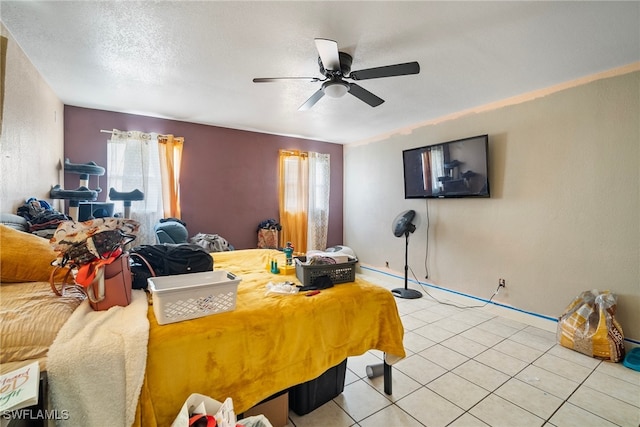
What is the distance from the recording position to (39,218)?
197 centimetres

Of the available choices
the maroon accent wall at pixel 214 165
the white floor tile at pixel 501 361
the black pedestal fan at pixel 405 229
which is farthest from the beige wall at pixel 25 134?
the black pedestal fan at pixel 405 229

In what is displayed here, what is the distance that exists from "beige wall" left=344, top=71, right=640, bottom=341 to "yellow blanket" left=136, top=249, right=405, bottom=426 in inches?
85.9

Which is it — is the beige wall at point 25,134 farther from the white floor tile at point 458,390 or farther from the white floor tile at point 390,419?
the white floor tile at point 458,390

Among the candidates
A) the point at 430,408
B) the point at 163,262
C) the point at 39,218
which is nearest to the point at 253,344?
the point at 163,262

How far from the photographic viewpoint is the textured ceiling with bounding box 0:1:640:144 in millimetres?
1688

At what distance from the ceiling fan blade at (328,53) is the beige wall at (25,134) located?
1.81 m

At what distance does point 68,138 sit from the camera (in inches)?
131

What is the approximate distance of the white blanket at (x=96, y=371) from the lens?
0.83 meters

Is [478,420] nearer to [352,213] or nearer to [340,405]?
[340,405]

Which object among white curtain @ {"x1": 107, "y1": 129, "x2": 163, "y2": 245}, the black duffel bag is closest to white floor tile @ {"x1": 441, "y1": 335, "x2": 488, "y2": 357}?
the black duffel bag

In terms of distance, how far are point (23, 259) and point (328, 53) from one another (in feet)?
6.30

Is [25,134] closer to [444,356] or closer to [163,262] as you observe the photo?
[163,262]

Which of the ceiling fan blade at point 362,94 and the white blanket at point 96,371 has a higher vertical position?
the ceiling fan blade at point 362,94

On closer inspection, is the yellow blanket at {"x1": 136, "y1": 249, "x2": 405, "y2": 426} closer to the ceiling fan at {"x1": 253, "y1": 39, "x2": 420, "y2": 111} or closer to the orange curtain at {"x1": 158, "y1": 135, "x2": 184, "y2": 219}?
the ceiling fan at {"x1": 253, "y1": 39, "x2": 420, "y2": 111}
